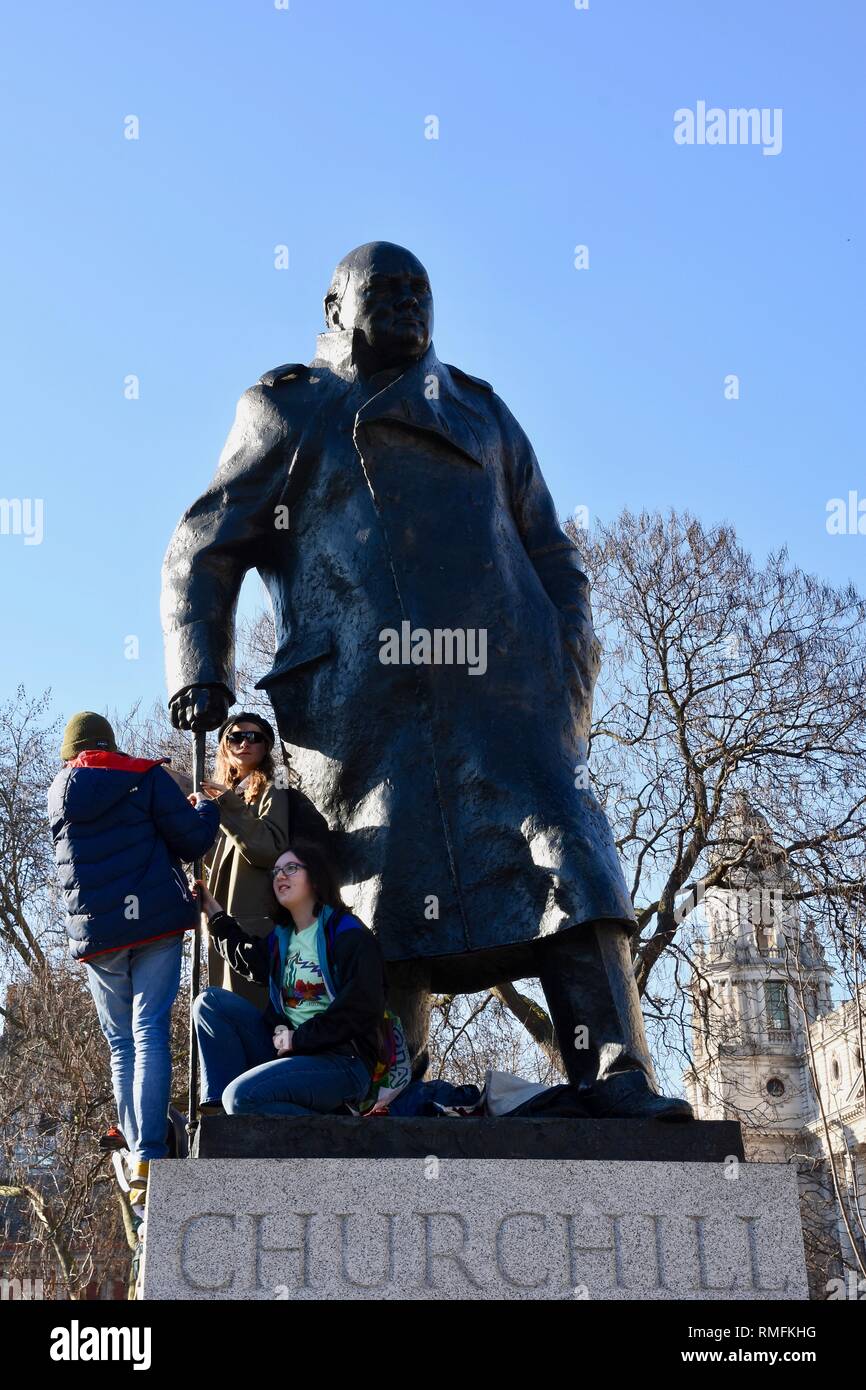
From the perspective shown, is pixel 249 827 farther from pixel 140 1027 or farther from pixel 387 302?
pixel 387 302

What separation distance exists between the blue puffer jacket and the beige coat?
0.35 ft

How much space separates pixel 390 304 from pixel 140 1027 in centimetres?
253

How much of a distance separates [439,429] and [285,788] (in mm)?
1302

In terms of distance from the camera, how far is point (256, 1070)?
4.43 metres

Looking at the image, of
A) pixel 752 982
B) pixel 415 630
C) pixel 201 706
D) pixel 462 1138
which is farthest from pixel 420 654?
pixel 752 982

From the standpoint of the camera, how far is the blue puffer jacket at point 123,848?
5207mm

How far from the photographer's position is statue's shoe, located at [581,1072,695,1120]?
4461 mm

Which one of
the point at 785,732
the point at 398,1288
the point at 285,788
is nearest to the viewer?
the point at 398,1288

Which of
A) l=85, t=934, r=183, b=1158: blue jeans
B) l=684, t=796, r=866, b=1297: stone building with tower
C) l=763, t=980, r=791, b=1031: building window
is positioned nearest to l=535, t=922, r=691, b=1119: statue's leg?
l=85, t=934, r=183, b=1158: blue jeans

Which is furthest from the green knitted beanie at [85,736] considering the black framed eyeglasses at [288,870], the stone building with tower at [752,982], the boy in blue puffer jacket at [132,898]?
the stone building with tower at [752,982]

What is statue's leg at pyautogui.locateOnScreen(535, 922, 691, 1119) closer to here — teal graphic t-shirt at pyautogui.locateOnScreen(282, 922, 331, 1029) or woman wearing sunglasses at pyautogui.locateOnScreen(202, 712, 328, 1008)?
teal graphic t-shirt at pyautogui.locateOnScreen(282, 922, 331, 1029)
